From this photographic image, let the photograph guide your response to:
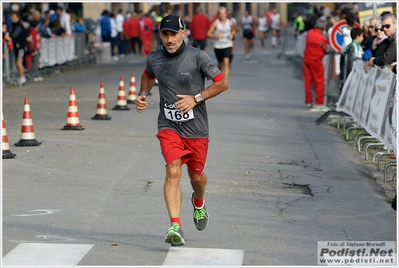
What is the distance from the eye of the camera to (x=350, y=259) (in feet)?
23.0

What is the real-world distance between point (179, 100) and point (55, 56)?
24.3m

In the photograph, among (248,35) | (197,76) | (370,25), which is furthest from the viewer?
(248,35)

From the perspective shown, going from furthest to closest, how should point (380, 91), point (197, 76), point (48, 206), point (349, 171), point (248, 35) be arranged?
point (248, 35), point (380, 91), point (349, 171), point (48, 206), point (197, 76)

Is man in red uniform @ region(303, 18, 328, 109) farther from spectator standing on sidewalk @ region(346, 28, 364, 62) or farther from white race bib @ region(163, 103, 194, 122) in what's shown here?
white race bib @ region(163, 103, 194, 122)

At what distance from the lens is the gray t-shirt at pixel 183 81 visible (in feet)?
25.3

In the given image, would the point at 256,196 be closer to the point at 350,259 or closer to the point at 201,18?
the point at 350,259

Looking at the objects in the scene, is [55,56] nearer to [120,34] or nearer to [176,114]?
[120,34]

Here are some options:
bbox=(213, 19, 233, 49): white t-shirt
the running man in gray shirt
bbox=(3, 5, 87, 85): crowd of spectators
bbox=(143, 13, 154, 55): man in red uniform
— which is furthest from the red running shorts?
bbox=(143, 13, 154, 55): man in red uniform

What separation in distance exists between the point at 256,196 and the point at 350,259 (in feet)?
9.84

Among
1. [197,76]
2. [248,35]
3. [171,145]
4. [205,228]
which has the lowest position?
[248,35]

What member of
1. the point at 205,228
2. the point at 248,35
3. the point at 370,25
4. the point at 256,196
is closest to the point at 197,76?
the point at 205,228

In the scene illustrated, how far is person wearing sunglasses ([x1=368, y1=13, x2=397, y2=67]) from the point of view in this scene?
525 inches

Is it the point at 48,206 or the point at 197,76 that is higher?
the point at 197,76

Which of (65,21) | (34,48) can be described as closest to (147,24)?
(65,21)
